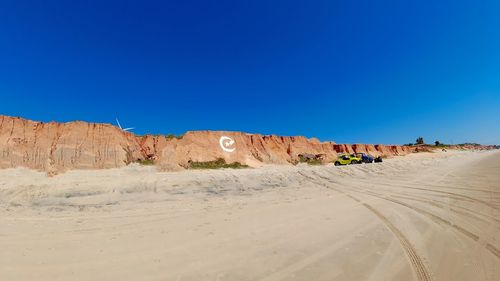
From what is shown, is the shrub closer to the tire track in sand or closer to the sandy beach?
the sandy beach

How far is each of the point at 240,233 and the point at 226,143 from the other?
25823 millimetres

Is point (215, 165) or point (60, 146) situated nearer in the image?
point (60, 146)

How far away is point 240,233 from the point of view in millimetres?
7352

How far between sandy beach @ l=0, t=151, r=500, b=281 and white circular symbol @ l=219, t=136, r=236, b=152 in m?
17.8

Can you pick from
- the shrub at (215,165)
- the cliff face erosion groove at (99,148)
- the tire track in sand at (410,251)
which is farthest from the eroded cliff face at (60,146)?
the tire track in sand at (410,251)

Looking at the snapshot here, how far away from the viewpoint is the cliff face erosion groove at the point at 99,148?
19.8m

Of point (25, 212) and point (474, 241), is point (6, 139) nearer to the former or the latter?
point (25, 212)

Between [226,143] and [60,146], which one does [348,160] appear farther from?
[60,146]

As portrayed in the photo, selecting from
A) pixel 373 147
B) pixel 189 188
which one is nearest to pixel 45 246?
pixel 189 188

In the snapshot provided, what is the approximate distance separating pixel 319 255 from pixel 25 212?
1065cm

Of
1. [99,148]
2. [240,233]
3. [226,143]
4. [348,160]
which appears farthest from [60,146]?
[348,160]

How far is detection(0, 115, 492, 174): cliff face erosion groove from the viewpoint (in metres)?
19.8

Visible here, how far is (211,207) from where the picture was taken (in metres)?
10.9

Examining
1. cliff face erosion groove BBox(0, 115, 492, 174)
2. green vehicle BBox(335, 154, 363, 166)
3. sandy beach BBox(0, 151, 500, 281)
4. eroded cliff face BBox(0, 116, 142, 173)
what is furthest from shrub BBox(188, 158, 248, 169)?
green vehicle BBox(335, 154, 363, 166)
